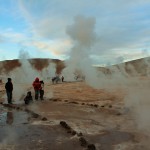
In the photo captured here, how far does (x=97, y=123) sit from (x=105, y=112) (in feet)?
10.7

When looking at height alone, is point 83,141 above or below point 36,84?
below

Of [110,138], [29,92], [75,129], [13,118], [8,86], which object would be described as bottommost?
[110,138]

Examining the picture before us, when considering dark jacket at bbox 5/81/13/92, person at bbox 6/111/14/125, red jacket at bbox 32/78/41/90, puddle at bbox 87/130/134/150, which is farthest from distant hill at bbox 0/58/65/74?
puddle at bbox 87/130/134/150

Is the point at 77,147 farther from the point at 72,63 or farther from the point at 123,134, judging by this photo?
the point at 72,63

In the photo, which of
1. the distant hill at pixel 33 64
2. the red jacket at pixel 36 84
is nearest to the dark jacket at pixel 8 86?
the red jacket at pixel 36 84

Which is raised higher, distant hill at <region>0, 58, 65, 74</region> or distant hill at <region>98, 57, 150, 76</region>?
distant hill at <region>0, 58, 65, 74</region>

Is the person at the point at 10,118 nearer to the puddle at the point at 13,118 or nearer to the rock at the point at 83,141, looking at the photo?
the puddle at the point at 13,118

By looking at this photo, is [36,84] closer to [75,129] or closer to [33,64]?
[75,129]

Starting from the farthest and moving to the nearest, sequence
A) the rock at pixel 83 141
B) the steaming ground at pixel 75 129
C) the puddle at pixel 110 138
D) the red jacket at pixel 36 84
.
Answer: the red jacket at pixel 36 84 → the puddle at pixel 110 138 → the steaming ground at pixel 75 129 → the rock at pixel 83 141

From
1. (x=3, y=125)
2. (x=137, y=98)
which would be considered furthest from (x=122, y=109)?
(x=3, y=125)

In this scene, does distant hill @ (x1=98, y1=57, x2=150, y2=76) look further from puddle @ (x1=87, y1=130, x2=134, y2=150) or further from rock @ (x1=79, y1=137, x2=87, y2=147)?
rock @ (x1=79, y1=137, x2=87, y2=147)

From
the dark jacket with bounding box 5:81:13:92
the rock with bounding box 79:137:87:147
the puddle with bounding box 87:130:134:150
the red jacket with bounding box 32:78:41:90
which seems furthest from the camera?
the red jacket with bounding box 32:78:41:90

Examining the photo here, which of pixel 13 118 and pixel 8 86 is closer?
pixel 13 118

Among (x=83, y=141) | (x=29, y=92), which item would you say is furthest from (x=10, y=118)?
(x=29, y=92)
